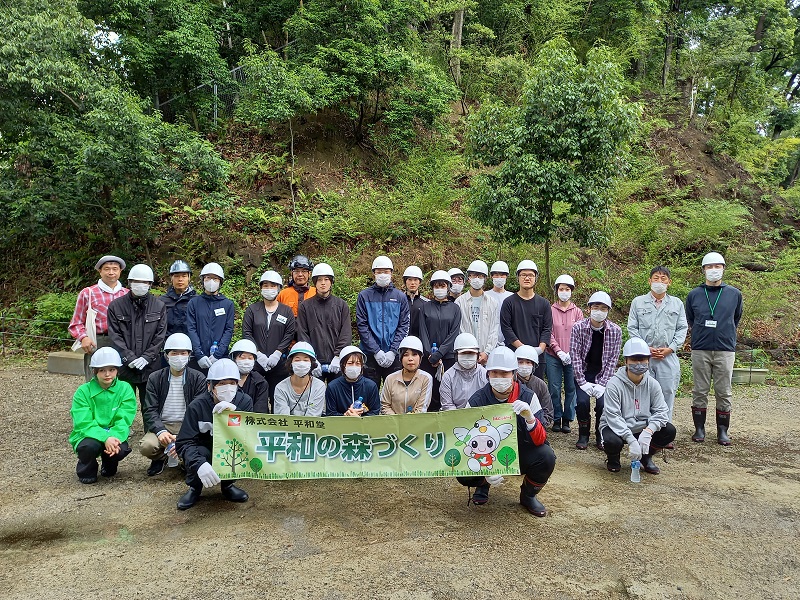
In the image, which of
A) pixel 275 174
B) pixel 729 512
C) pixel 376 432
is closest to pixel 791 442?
pixel 729 512

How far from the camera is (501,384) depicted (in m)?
4.84

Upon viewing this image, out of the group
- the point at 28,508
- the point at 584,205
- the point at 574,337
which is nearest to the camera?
the point at 28,508

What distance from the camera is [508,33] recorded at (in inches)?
802

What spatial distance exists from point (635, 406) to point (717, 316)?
7.33ft

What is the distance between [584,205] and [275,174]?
8.85 m

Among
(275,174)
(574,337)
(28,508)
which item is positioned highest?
(275,174)

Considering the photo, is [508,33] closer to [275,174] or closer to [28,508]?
[275,174]

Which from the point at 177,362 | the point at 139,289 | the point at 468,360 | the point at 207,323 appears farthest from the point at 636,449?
the point at 139,289

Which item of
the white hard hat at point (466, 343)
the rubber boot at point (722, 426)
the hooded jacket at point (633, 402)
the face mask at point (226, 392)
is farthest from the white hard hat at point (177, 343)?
the rubber boot at point (722, 426)

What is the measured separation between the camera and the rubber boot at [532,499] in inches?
189

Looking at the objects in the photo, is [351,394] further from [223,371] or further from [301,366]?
[223,371]

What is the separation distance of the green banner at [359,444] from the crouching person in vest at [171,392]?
92 centimetres

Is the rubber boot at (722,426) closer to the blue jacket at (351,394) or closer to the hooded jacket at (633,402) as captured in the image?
the hooded jacket at (633,402)

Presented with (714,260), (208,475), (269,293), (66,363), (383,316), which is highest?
(714,260)
